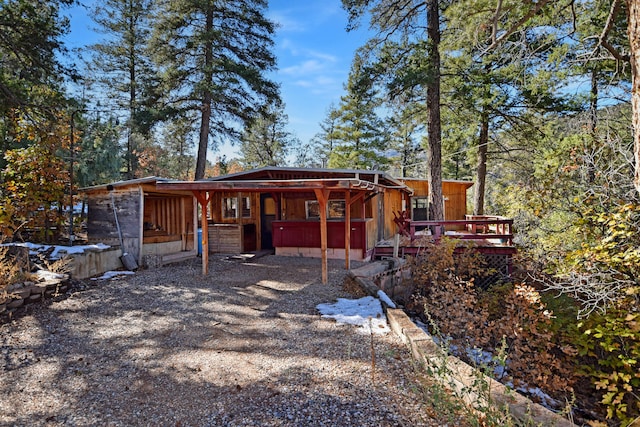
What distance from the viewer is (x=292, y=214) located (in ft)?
34.7

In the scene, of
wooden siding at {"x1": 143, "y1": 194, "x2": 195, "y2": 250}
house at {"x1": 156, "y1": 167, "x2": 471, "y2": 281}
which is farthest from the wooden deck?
wooden siding at {"x1": 143, "y1": 194, "x2": 195, "y2": 250}

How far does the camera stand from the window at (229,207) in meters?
11.5

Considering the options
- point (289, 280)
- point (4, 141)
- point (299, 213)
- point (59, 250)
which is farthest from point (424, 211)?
point (4, 141)

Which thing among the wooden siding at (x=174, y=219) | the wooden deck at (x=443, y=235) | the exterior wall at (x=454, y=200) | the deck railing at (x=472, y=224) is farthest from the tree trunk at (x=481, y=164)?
the wooden siding at (x=174, y=219)

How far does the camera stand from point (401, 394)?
3016mm

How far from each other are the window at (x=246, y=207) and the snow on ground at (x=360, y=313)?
21.6 feet

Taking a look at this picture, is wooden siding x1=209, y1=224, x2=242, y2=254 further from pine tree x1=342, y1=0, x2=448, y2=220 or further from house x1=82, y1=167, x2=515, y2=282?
pine tree x1=342, y1=0, x2=448, y2=220

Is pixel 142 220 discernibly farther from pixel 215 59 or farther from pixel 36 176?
pixel 215 59

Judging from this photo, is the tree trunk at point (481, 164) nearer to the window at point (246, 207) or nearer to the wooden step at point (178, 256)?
the window at point (246, 207)

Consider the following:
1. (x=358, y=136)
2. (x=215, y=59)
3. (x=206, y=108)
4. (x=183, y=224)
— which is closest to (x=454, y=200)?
(x=358, y=136)

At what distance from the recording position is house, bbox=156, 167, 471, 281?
8.05 m

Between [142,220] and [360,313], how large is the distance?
6.93 metres

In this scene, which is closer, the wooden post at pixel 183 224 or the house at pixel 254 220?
the house at pixel 254 220

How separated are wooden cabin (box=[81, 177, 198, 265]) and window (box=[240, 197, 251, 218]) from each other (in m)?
1.61
